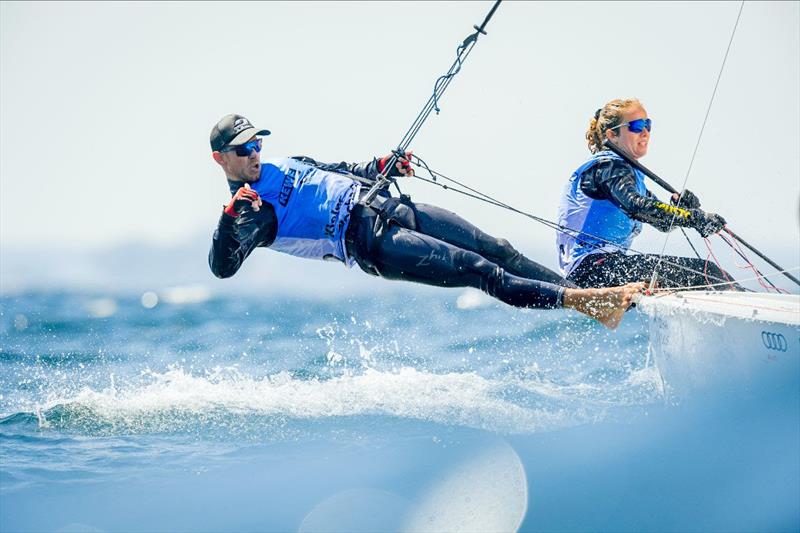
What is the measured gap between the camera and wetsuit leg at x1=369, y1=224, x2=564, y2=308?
14.3ft

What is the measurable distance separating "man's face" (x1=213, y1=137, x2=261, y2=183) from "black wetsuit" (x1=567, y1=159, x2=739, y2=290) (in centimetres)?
174

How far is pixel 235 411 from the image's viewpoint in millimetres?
5121

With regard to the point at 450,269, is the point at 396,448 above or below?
below

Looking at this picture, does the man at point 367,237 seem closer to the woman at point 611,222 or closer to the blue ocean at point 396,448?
the woman at point 611,222

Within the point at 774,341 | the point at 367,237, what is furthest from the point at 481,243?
the point at 774,341

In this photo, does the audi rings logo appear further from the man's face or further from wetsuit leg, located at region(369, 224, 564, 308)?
the man's face

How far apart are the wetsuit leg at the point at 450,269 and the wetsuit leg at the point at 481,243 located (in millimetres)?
132

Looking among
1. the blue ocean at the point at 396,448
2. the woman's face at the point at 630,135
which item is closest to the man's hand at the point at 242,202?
the blue ocean at the point at 396,448

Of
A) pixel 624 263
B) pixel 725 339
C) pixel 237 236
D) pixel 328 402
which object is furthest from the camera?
pixel 328 402

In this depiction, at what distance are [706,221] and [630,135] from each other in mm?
658

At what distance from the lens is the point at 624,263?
4715 millimetres

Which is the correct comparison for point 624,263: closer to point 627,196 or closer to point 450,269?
point 627,196

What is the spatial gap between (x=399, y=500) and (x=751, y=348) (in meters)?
1.64

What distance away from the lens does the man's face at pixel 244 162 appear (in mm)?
4453
